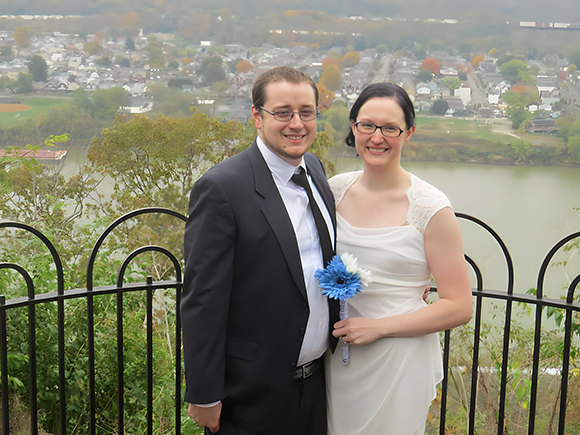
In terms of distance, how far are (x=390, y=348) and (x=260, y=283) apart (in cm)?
43

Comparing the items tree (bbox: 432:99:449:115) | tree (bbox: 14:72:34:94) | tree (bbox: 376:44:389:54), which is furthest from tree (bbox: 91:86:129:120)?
tree (bbox: 432:99:449:115)

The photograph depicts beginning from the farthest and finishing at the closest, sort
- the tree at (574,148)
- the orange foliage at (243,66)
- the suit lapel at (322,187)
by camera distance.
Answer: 1. the orange foliage at (243,66)
2. the tree at (574,148)
3. the suit lapel at (322,187)

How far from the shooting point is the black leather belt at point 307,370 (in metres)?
1.43

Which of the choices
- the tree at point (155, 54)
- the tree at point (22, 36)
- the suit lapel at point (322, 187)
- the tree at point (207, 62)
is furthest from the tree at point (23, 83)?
the suit lapel at point (322, 187)

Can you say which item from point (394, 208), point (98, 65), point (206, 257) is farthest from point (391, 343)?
point (98, 65)

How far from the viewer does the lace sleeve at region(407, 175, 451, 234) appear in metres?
1.41

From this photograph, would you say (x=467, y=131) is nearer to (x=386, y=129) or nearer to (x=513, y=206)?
(x=513, y=206)

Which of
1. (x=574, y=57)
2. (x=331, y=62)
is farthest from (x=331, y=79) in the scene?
(x=574, y=57)

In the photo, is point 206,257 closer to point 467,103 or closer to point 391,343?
point 391,343

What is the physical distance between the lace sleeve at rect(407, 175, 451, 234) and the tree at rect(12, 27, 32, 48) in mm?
7535

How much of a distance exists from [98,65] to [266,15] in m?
2.55

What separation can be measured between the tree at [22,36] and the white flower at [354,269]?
754cm

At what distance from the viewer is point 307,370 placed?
1.46 m

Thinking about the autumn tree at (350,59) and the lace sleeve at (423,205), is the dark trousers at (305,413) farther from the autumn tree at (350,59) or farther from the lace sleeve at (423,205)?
the autumn tree at (350,59)
